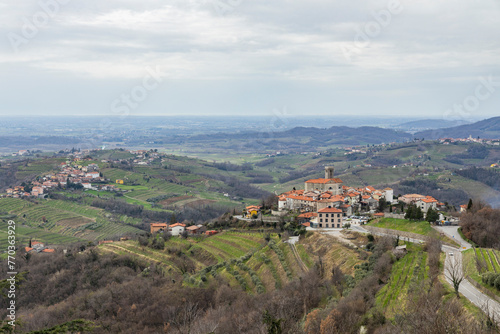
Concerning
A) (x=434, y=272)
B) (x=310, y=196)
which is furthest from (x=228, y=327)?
(x=310, y=196)

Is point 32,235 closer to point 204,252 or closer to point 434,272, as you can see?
point 204,252

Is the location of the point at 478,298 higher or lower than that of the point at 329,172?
lower

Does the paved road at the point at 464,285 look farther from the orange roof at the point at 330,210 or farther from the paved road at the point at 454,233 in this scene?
the orange roof at the point at 330,210

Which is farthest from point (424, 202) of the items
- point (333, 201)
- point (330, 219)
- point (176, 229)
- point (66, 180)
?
point (66, 180)

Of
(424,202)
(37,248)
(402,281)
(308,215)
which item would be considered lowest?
(37,248)

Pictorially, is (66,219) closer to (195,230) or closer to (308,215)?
(195,230)

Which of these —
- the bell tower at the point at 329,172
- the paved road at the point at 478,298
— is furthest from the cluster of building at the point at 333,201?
the paved road at the point at 478,298
